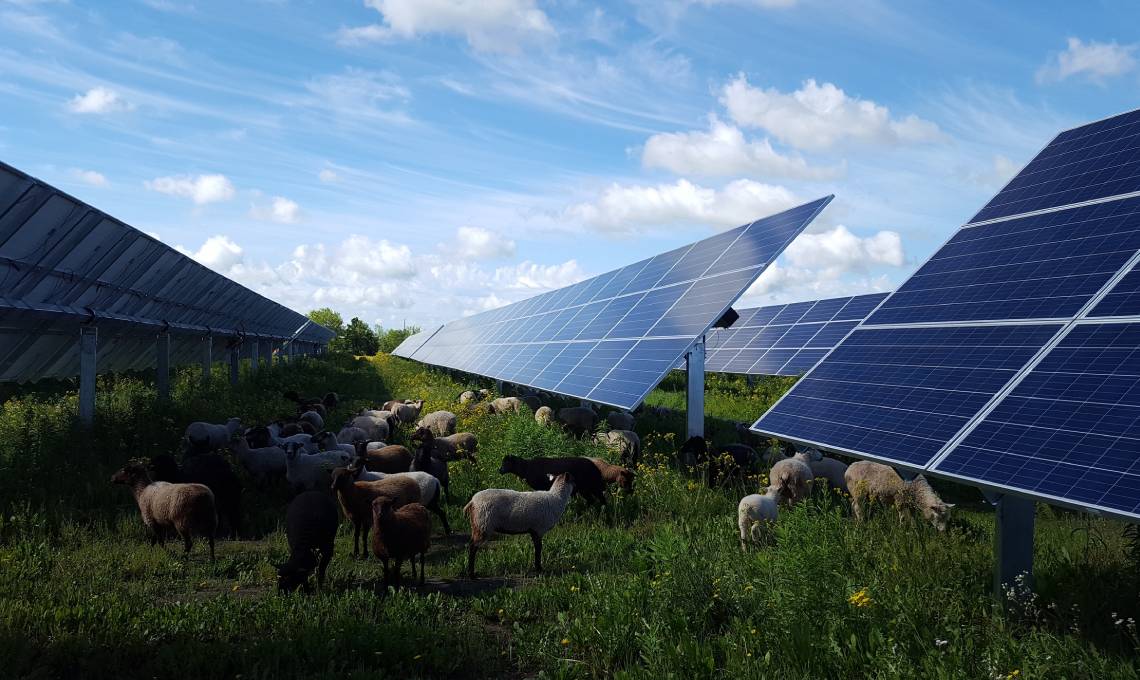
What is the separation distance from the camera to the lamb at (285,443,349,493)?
519 inches

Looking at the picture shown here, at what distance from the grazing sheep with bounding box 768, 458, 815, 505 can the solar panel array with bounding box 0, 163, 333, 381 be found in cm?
1289

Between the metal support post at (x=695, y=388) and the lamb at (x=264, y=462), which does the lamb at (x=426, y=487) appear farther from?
the metal support post at (x=695, y=388)

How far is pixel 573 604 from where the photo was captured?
7930mm

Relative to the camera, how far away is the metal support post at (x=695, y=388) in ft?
48.0

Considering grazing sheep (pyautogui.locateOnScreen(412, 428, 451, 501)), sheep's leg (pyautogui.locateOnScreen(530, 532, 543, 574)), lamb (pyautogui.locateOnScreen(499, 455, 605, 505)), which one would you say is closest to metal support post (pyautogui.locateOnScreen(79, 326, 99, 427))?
grazing sheep (pyautogui.locateOnScreen(412, 428, 451, 501))

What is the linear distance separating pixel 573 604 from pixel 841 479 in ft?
23.8

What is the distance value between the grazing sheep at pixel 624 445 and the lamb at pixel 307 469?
5090 mm

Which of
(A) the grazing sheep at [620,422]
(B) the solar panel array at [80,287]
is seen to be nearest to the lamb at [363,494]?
(B) the solar panel array at [80,287]

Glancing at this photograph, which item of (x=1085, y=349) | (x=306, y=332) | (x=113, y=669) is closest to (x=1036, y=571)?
(x=1085, y=349)

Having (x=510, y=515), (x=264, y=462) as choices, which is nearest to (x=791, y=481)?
(x=510, y=515)

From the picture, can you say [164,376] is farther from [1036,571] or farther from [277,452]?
[1036,571]

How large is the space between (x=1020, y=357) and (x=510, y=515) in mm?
5781

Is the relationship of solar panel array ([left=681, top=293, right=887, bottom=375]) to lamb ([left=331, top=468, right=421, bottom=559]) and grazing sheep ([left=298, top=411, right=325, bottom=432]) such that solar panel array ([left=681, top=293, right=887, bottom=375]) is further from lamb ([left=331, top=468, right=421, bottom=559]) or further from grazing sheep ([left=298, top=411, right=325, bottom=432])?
lamb ([left=331, top=468, right=421, bottom=559])

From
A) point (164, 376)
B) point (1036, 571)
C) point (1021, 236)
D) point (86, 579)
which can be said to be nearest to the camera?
point (1036, 571)
